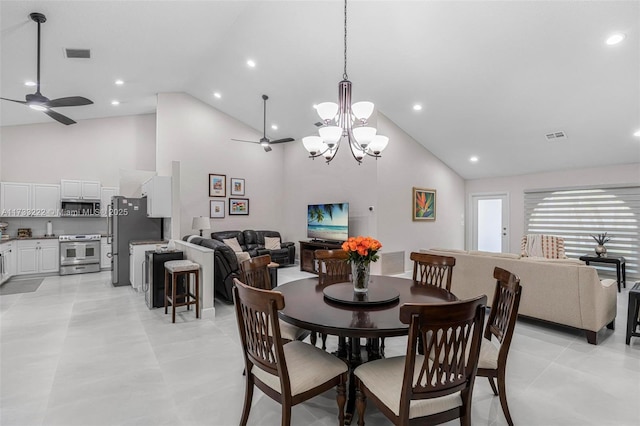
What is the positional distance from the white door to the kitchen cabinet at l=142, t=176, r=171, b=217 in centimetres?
708

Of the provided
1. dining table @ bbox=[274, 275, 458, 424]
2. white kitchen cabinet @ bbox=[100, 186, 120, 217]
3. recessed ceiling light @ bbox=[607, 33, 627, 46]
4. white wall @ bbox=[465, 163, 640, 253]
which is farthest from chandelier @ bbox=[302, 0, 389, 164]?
white kitchen cabinet @ bbox=[100, 186, 120, 217]

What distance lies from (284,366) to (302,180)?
677 cm

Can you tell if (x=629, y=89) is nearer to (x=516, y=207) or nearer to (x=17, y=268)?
(x=516, y=207)

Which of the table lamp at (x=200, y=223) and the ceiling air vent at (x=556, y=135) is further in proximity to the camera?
the table lamp at (x=200, y=223)

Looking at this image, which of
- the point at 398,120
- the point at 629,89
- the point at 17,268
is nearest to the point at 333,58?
the point at 398,120

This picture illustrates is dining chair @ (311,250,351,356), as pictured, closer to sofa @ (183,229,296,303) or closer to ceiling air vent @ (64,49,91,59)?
sofa @ (183,229,296,303)

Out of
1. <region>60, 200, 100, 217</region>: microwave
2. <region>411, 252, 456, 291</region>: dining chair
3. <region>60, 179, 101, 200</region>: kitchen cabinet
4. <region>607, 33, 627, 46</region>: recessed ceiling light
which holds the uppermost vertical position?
<region>607, 33, 627, 46</region>: recessed ceiling light

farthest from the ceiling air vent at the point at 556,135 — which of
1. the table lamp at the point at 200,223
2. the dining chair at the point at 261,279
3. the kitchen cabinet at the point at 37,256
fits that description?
the kitchen cabinet at the point at 37,256

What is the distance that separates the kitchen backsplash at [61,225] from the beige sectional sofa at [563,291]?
308 inches

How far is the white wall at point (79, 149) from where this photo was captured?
21.2ft

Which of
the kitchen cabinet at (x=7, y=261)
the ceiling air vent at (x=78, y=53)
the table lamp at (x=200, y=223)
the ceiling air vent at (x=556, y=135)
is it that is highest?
the ceiling air vent at (x=78, y=53)

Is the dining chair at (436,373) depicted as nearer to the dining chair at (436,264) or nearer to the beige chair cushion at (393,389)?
the beige chair cushion at (393,389)

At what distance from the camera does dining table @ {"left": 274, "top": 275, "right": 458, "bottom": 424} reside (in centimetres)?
166

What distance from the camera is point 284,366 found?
1.58 metres
